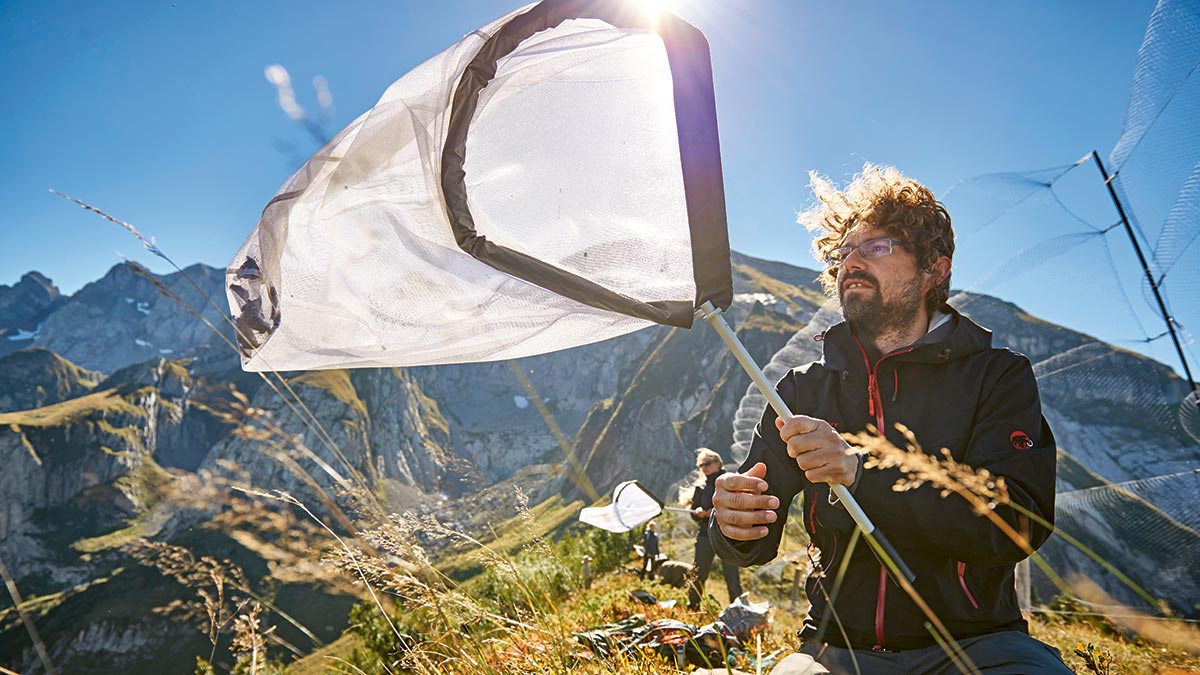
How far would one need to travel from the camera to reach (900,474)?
1825 mm

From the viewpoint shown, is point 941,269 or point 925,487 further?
point 941,269

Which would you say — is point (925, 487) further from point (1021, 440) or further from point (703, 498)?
point (703, 498)

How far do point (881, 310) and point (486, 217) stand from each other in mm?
2035

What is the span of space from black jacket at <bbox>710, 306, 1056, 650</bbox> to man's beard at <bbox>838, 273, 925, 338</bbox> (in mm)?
93

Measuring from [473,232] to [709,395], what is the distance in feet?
398

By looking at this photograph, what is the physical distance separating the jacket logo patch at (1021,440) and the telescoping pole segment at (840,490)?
642 mm

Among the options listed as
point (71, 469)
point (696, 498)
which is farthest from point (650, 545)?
point (71, 469)

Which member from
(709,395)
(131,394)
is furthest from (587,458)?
(131,394)

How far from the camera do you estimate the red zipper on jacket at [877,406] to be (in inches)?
83.7

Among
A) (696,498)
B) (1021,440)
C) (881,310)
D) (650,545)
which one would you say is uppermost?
(881,310)

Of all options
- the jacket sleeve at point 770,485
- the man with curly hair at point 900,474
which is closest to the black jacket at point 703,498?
the jacket sleeve at point 770,485

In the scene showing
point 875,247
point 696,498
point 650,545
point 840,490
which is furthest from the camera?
point 650,545

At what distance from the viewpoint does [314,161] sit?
7.87 feet

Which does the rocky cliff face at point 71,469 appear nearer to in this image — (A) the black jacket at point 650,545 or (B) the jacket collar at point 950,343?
(A) the black jacket at point 650,545
